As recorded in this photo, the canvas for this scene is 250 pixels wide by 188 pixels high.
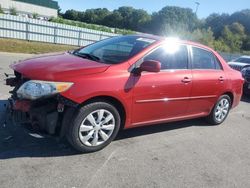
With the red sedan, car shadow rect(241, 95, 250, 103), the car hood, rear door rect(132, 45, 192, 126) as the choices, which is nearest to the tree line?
car shadow rect(241, 95, 250, 103)

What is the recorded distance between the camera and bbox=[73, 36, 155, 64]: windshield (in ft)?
15.5

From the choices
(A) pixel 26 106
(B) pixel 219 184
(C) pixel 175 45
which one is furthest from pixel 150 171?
(C) pixel 175 45

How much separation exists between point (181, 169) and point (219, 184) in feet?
1.67

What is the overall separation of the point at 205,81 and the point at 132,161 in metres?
2.28

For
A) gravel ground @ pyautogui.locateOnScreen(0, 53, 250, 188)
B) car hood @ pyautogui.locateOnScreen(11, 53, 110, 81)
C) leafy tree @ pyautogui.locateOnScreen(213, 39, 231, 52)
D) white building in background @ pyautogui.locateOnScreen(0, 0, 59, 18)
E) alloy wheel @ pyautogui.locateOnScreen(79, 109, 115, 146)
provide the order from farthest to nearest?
1. white building in background @ pyautogui.locateOnScreen(0, 0, 59, 18)
2. leafy tree @ pyautogui.locateOnScreen(213, 39, 231, 52)
3. alloy wheel @ pyautogui.locateOnScreen(79, 109, 115, 146)
4. car hood @ pyautogui.locateOnScreen(11, 53, 110, 81)
5. gravel ground @ pyautogui.locateOnScreen(0, 53, 250, 188)

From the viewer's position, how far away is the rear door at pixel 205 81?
219 inches

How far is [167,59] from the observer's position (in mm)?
5082

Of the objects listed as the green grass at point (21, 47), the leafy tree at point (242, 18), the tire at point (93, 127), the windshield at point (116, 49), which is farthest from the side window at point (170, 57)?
the leafy tree at point (242, 18)

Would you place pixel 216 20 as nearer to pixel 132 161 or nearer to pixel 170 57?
pixel 170 57

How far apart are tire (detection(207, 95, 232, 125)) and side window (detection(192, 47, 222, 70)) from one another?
0.66 meters

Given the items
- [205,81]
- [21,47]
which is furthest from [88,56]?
[21,47]

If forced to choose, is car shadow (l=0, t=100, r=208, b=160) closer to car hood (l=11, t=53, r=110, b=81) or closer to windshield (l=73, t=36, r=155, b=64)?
car hood (l=11, t=53, r=110, b=81)

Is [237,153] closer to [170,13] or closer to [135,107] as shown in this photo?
[135,107]

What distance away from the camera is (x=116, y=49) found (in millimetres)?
5059
